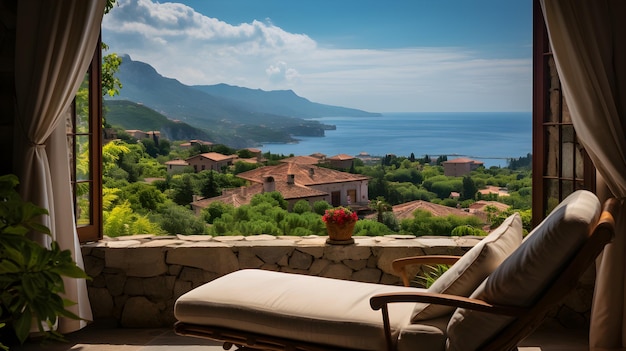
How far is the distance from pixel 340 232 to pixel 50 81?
6.38 feet

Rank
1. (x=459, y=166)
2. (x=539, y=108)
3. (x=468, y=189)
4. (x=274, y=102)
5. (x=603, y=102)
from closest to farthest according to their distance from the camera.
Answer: (x=603, y=102) < (x=539, y=108) < (x=468, y=189) < (x=459, y=166) < (x=274, y=102)

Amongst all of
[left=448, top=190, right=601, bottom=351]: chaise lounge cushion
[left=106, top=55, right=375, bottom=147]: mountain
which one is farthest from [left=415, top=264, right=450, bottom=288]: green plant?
[left=106, top=55, right=375, bottom=147]: mountain

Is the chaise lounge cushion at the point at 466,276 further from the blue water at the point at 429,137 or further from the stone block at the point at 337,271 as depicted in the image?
the blue water at the point at 429,137

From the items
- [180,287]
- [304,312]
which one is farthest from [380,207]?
[304,312]

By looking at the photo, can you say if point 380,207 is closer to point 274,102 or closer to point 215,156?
point 215,156

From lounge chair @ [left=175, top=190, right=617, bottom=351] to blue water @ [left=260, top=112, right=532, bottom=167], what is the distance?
3726 mm

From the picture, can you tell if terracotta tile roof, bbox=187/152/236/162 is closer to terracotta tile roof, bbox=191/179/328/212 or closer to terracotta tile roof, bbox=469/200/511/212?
terracotta tile roof, bbox=191/179/328/212

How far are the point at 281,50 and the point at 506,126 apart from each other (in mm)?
2544

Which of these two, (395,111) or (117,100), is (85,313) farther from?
(395,111)

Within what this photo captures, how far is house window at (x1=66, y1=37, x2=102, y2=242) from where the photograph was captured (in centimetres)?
433

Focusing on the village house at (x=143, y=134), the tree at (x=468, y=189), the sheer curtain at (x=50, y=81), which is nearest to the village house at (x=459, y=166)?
the tree at (x=468, y=189)

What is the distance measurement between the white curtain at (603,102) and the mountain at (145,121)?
168 inches

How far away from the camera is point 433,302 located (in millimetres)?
2461

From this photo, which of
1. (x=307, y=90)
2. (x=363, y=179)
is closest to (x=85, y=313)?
(x=363, y=179)
